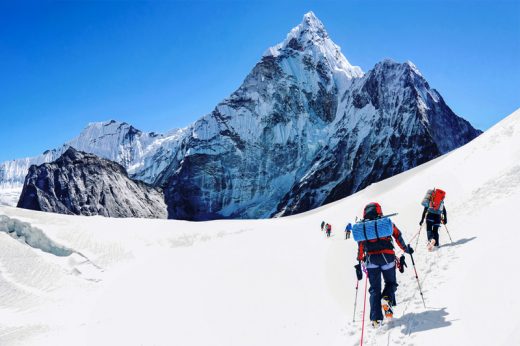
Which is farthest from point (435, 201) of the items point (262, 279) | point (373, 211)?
point (262, 279)

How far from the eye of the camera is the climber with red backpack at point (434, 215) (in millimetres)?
13688

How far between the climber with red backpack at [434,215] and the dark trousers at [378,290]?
4440 mm

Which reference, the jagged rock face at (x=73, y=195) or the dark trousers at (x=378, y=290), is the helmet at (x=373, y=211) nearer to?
the dark trousers at (x=378, y=290)

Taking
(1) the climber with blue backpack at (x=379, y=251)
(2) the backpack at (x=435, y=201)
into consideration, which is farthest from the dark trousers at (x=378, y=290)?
(2) the backpack at (x=435, y=201)

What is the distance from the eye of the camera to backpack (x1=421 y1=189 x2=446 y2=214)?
14539 mm

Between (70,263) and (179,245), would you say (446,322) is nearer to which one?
(70,263)

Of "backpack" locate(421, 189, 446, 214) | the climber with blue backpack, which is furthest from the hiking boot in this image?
"backpack" locate(421, 189, 446, 214)

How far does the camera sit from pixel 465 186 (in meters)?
22.5

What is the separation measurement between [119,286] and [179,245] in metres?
8.82

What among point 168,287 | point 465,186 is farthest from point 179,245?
point 465,186

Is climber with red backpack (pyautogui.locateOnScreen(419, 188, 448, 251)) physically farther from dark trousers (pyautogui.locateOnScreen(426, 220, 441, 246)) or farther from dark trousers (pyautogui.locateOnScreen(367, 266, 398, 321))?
dark trousers (pyautogui.locateOnScreen(367, 266, 398, 321))

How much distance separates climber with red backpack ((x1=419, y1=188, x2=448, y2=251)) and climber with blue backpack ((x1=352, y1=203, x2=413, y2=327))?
14.6 feet

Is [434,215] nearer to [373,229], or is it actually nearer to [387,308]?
[373,229]

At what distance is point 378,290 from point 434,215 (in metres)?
6.13
